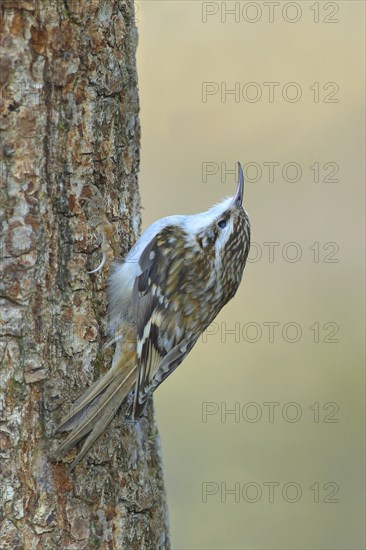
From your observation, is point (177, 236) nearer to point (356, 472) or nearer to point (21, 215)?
point (21, 215)

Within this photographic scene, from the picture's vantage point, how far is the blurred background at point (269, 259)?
5.48 metres

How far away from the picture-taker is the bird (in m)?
2.99

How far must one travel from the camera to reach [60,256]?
290 cm

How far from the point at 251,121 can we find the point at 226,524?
263 centimetres

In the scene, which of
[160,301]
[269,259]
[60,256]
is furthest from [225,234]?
[269,259]

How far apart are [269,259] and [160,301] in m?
2.60

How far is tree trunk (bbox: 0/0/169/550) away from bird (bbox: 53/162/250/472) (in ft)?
0.21

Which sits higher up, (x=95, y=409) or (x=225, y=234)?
(x=225, y=234)

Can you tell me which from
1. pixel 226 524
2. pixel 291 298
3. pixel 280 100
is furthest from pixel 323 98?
pixel 226 524

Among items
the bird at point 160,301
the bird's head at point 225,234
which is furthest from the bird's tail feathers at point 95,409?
the bird's head at point 225,234

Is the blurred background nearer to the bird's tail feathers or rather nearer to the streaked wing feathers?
the streaked wing feathers

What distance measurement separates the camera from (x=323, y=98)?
6.45 m

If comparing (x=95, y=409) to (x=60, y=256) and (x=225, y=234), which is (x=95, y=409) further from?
(x=225, y=234)

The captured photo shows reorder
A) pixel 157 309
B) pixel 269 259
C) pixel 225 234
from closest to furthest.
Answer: pixel 157 309
pixel 225 234
pixel 269 259
